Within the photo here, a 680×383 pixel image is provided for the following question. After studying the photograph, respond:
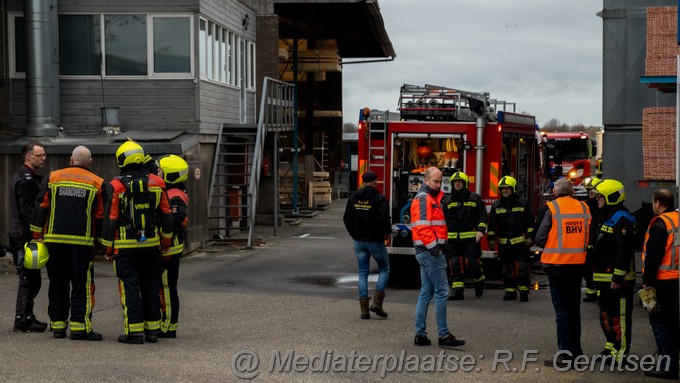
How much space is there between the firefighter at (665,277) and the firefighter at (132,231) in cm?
485

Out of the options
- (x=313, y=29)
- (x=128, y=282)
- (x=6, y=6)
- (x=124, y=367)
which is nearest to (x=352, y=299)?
(x=128, y=282)

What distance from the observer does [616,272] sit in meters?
9.52

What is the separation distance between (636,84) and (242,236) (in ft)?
37.0

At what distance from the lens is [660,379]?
916 cm

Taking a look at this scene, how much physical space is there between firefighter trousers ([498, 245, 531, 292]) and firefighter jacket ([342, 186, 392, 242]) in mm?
2896

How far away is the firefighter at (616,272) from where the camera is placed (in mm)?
9551

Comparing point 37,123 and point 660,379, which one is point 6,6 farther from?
point 660,379

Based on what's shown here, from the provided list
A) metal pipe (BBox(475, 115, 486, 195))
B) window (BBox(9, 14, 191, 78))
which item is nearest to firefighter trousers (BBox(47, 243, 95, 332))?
metal pipe (BBox(475, 115, 486, 195))

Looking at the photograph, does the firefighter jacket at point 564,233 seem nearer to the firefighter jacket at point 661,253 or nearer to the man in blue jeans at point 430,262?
the firefighter jacket at point 661,253

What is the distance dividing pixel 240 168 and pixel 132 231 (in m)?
15.7

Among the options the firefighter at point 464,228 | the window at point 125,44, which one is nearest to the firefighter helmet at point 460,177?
the firefighter at point 464,228

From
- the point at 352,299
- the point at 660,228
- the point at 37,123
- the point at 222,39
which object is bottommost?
the point at 352,299

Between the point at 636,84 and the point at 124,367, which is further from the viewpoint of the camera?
the point at 636,84

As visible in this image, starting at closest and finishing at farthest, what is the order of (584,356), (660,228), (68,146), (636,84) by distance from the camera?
(660,228) → (584,356) → (636,84) → (68,146)
